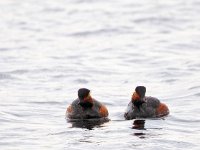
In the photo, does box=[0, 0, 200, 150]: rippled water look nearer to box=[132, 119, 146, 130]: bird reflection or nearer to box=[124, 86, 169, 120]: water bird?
box=[132, 119, 146, 130]: bird reflection

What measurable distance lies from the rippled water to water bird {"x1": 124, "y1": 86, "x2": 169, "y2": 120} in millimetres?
354

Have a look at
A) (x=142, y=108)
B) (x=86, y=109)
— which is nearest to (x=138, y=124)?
(x=142, y=108)

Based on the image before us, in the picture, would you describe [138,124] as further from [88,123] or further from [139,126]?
[88,123]

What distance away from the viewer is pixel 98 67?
34.9 m

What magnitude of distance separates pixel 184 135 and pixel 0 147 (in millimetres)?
4906

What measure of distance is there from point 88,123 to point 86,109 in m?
0.56

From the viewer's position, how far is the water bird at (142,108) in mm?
24891

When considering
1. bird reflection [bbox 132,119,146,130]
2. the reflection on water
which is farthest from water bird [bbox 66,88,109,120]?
bird reflection [bbox 132,119,146,130]

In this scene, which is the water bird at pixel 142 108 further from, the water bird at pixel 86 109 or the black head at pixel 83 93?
the black head at pixel 83 93

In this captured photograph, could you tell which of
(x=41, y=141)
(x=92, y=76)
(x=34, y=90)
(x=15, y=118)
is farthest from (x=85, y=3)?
(x=41, y=141)

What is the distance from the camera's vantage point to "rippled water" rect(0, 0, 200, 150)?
74.8 ft

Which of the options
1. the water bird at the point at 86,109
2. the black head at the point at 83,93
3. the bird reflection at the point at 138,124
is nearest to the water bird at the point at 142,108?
the bird reflection at the point at 138,124

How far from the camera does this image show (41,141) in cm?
2198

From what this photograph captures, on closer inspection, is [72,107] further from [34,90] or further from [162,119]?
[34,90]
